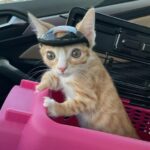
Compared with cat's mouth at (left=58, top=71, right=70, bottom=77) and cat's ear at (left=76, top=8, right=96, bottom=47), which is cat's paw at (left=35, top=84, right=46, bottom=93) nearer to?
cat's mouth at (left=58, top=71, right=70, bottom=77)

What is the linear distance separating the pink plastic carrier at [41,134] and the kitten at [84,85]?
49 millimetres

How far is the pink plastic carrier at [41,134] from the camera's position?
2.84 feet

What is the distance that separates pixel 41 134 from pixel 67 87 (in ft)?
0.76

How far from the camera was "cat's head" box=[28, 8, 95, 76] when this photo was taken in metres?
1.00

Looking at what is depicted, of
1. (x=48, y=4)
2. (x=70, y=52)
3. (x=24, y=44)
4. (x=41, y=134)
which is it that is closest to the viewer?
(x=41, y=134)

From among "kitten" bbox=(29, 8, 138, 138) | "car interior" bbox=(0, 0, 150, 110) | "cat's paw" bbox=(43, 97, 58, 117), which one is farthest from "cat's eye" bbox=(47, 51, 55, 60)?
"car interior" bbox=(0, 0, 150, 110)

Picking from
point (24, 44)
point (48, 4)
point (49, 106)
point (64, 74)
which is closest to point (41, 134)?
point (49, 106)

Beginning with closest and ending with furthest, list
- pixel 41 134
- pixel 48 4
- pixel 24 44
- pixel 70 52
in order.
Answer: pixel 41 134, pixel 70 52, pixel 24 44, pixel 48 4

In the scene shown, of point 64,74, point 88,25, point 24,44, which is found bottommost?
point 24,44

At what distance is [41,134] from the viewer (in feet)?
2.86

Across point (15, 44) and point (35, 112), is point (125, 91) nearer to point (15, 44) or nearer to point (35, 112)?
point (35, 112)

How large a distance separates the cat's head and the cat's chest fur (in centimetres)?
3

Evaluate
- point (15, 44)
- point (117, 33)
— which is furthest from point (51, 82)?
point (15, 44)

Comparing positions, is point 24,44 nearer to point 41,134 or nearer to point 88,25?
point 88,25
